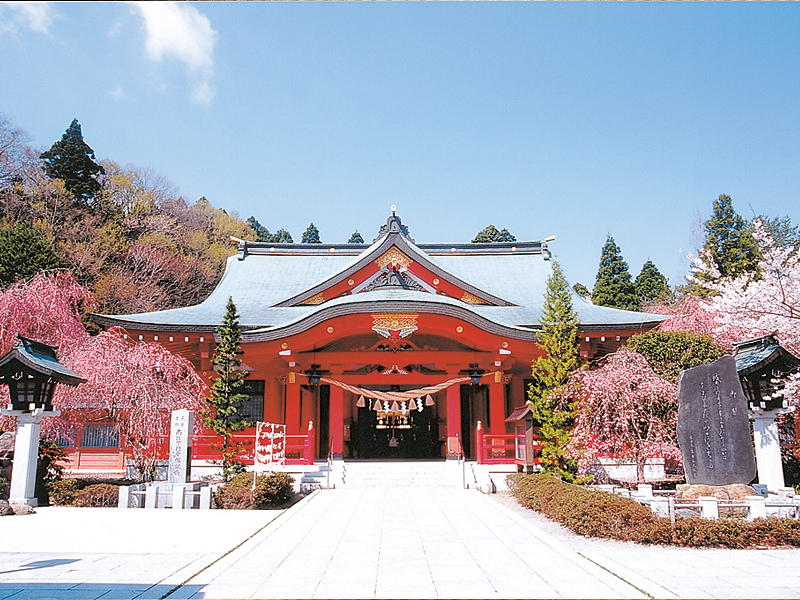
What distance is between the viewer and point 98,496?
12.7m

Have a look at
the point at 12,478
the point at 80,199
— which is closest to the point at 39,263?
the point at 80,199

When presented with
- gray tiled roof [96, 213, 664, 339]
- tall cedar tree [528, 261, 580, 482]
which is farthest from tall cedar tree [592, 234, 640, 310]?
tall cedar tree [528, 261, 580, 482]

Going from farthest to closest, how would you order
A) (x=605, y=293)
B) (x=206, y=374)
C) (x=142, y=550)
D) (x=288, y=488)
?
1. (x=605, y=293)
2. (x=206, y=374)
3. (x=288, y=488)
4. (x=142, y=550)

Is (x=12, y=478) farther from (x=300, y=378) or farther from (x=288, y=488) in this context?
(x=300, y=378)

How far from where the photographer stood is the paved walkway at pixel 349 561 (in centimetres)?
600

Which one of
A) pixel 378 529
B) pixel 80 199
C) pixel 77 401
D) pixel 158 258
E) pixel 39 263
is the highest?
pixel 80 199

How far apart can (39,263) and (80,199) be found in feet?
43.7

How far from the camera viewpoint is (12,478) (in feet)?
39.3

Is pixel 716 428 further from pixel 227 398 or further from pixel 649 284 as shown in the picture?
pixel 649 284

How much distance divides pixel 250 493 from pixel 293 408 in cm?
615

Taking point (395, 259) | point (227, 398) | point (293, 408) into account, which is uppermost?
point (395, 259)

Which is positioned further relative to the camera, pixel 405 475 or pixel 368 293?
pixel 368 293

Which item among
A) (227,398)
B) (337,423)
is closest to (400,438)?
(337,423)

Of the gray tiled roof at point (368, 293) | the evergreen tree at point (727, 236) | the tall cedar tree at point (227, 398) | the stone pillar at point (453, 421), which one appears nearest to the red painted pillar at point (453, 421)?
the stone pillar at point (453, 421)
